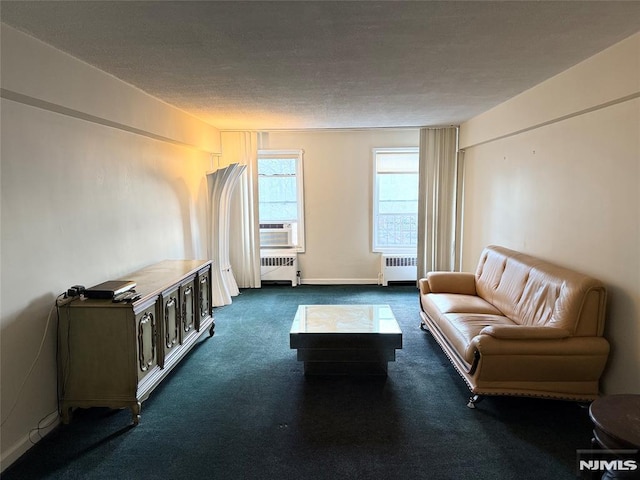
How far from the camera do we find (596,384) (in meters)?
2.75

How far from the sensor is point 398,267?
6391 millimetres

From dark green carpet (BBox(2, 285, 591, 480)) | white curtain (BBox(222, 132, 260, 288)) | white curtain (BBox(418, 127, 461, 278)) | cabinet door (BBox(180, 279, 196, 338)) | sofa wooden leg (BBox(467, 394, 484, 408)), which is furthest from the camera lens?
white curtain (BBox(222, 132, 260, 288))

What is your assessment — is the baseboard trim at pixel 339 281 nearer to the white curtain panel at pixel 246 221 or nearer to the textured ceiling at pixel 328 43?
the white curtain panel at pixel 246 221

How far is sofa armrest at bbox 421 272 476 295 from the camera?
4379 millimetres

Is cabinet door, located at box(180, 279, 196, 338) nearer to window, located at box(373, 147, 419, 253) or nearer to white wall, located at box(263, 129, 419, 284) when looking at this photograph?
white wall, located at box(263, 129, 419, 284)

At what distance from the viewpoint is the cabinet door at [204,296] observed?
399 centimetres

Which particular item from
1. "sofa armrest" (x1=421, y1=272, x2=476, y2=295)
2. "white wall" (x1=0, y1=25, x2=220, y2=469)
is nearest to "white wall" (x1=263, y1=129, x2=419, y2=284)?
"sofa armrest" (x1=421, y1=272, x2=476, y2=295)

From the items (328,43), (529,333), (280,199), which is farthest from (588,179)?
(280,199)

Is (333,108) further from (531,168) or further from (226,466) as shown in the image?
(226,466)

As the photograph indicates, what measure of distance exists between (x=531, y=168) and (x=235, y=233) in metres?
4.08

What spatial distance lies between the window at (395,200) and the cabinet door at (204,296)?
3038mm

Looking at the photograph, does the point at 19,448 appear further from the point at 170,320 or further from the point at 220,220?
the point at 220,220

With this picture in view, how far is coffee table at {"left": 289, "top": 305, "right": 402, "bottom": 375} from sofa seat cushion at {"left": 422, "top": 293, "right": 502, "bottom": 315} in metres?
0.58

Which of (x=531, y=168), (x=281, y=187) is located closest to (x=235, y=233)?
(x=281, y=187)
